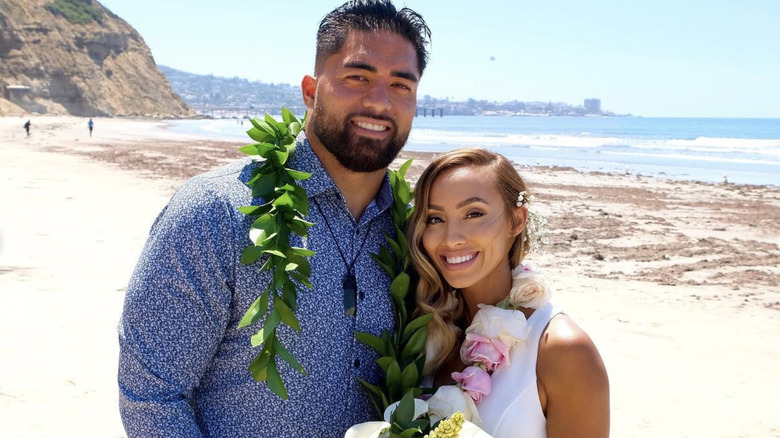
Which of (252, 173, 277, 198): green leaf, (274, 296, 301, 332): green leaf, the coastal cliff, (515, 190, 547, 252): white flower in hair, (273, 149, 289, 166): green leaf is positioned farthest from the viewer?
the coastal cliff

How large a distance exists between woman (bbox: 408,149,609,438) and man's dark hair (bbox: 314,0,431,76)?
18.3 inches

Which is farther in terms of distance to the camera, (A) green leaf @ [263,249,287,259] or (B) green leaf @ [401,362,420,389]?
(B) green leaf @ [401,362,420,389]

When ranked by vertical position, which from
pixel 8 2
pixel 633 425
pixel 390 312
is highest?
pixel 8 2

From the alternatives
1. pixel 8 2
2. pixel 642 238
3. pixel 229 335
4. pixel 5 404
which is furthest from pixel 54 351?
pixel 8 2

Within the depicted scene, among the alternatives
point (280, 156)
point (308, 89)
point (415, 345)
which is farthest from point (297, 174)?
point (415, 345)

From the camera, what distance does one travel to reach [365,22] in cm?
245

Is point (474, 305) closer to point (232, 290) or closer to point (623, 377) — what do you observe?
point (232, 290)

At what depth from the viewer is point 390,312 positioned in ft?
8.14

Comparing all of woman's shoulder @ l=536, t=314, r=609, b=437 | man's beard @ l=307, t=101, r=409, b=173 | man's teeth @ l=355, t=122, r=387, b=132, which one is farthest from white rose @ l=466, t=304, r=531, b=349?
man's teeth @ l=355, t=122, r=387, b=132

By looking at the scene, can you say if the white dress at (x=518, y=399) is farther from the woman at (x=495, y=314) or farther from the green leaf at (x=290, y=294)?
the green leaf at (x=290, y=294)

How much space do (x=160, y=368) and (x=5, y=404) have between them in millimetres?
3500

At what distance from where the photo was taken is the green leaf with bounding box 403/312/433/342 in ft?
8.09

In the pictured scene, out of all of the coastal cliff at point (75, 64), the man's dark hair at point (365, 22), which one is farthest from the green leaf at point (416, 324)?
the coastal cliff at point (75, 64)

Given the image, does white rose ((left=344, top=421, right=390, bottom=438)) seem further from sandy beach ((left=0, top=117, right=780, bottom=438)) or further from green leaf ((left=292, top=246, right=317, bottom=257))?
sandy beach ((left=0, top=117, right=780, bottom=438))
